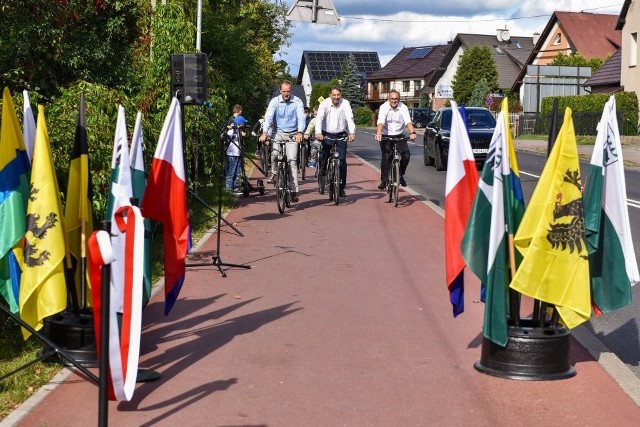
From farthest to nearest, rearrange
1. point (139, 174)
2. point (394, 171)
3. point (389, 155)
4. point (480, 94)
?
1. point (480, 94)
2. point (389, 155)
3. point (394, 171)
4. point (139, 174)

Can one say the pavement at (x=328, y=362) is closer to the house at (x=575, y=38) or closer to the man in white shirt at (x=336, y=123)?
the man in white shirt at (x=336, y=123)

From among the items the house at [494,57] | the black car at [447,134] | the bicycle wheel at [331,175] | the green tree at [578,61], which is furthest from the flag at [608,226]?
the house at [494,57]

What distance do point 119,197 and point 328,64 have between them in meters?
152

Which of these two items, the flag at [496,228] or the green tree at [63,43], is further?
the green tree at [63,43]

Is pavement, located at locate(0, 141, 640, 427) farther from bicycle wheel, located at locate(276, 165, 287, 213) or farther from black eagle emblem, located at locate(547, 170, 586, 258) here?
bicycle wheel, located at locate(276, 165, 287, 213)

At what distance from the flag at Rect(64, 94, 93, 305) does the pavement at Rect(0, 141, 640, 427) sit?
88cm

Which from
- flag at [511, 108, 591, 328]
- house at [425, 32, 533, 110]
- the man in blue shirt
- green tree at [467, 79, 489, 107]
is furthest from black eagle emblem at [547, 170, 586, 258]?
house at [425, 32, 533, 110]

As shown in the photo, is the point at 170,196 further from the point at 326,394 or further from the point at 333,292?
the point at 333,292

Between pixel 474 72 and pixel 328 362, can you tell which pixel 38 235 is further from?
pixel 474 72

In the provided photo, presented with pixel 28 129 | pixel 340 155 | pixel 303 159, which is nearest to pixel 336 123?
pixel 340 155

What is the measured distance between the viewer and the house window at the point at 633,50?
50938mm

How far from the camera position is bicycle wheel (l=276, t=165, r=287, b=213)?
1651 centimetres

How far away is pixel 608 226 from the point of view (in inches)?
271

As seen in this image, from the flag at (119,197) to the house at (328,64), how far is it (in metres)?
144
